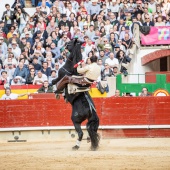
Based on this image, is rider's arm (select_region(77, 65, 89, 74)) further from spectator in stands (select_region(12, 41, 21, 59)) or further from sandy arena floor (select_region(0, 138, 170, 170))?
spectator in stands (select_region(12, 41, 21, 59))

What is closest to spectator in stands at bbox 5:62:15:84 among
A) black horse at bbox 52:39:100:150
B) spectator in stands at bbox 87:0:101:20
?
spectator in stands at bbox 87:0:101:20

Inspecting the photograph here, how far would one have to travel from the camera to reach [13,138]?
2273 centimetres

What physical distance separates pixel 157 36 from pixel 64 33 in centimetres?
261

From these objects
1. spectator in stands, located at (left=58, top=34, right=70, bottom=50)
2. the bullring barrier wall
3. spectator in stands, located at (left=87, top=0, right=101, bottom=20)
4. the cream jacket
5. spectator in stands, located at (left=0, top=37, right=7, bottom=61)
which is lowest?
the bullring barrier wall

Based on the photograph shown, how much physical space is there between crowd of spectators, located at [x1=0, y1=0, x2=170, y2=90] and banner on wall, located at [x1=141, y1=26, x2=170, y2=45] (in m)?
0.20

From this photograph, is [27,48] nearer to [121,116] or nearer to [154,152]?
[121,116]

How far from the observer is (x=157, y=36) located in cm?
2714

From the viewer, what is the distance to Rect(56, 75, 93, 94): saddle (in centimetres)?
1822

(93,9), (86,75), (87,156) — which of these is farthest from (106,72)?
(87,156)

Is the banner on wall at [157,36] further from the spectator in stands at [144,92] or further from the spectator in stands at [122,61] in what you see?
the spectator in stands at [144,92]

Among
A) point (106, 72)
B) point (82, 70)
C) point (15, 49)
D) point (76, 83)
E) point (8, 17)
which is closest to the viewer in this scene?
point (82, 70)

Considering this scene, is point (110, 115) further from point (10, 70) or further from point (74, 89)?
point (74, 89)

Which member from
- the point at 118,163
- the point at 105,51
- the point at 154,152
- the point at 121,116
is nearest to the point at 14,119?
the point at 121,116

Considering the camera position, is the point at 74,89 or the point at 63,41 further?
the point at 63,41
